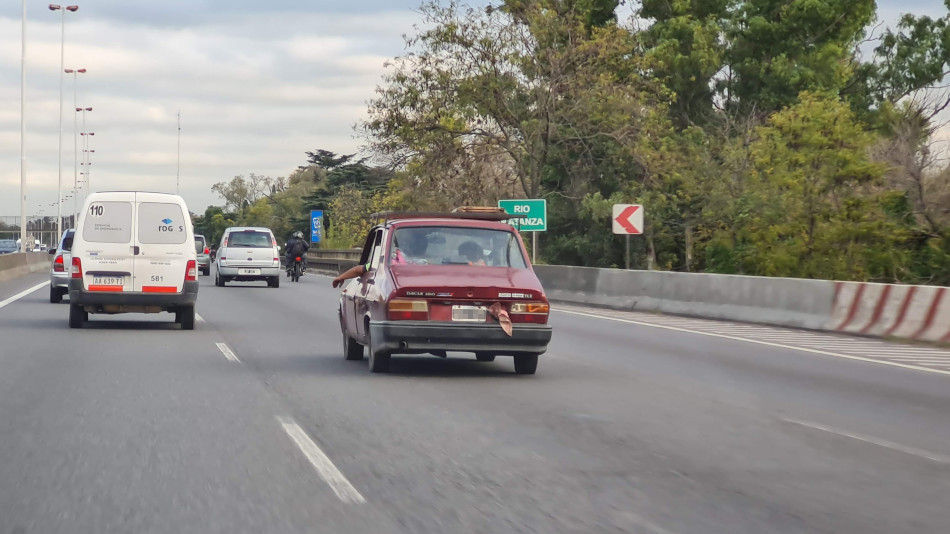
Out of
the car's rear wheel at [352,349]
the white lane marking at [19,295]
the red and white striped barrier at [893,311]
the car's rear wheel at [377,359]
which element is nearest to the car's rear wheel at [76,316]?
the car's rear wheel at [352,349]

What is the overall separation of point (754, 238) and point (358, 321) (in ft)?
77.8

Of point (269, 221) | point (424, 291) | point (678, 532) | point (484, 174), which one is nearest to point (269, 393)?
point (424, 291)

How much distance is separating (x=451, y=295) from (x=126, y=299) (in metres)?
7.95

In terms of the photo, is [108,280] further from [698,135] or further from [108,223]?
[698,135]

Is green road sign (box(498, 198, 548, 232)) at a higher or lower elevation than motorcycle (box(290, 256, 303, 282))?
higher

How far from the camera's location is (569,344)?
18078mm

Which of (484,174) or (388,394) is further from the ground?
(484,174)

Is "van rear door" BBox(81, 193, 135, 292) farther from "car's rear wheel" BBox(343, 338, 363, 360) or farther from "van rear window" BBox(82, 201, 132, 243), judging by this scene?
"car's rear wheel" BBox(343, 338, 363, 360)

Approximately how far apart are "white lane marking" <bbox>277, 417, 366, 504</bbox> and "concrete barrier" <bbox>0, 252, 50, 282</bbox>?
33077mm

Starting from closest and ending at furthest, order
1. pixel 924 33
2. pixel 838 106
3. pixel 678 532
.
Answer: pixel 678 532, pixel 838 106, pixel 924 33

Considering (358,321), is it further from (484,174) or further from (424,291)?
(484,174)

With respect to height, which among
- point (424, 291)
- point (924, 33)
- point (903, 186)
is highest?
point (924, 33)

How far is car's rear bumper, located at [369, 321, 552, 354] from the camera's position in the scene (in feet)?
41.3

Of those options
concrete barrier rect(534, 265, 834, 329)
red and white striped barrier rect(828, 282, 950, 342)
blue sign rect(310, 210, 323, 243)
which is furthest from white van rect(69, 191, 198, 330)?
blue sign rect(310, 210, 323, 243)
